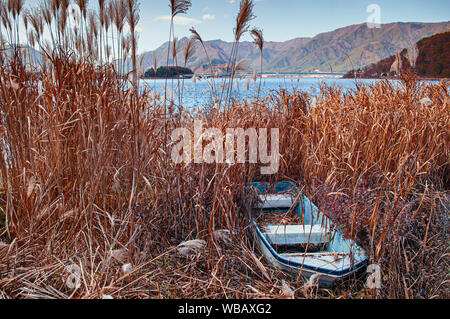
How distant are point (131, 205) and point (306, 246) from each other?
1269 mm

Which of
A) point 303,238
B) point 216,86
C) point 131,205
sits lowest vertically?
point 303,238

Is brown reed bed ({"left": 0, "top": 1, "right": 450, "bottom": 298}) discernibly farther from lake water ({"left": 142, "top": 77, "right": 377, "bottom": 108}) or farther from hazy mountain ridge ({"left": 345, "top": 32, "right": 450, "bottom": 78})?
hazy mountain ridge ({"left": 345, "top": 32, "right": 450, "bottom": 78})

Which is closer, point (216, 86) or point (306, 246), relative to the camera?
point (306, 246)

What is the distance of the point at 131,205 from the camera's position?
87.1 inches

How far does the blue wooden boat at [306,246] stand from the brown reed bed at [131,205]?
0.33 feet

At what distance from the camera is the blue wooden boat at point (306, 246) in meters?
1.94

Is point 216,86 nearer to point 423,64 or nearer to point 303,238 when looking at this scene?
point 303,238

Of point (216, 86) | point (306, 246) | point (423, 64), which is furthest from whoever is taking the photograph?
point (423, 64)

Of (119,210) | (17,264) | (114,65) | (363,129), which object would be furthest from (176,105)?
(363,129)

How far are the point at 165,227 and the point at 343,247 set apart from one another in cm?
135

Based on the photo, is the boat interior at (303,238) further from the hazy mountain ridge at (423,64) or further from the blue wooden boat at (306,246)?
the hazy mountain ridge at (423,64)

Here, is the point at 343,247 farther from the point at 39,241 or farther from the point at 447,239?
the point at 39,241

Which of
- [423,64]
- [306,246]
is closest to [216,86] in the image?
[306,246]

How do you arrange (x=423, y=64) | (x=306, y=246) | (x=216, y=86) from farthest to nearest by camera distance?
(x=423, y=64), (x=216, y=86), (x=306, y=246)
